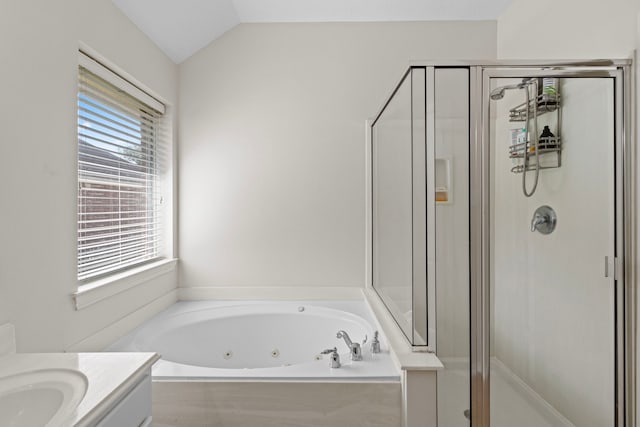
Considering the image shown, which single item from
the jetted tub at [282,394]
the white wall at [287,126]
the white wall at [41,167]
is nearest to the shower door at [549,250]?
the jetted tub at [282,394]

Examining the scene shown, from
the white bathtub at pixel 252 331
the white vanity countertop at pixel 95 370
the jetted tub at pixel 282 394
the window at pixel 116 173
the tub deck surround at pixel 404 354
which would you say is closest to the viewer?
the white vanity countertop at pixel 95 370

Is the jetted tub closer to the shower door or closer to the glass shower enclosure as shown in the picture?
the glass shower enclosure

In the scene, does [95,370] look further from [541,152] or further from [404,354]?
[541,152]

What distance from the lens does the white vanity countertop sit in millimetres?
767

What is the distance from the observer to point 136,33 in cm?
200

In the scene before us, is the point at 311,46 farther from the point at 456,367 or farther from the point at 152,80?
the point at 456,367

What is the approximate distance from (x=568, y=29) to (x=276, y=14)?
173 centimetres

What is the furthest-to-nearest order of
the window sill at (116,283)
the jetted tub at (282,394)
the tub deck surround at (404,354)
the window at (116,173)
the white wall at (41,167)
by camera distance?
the window at (116,173), the window sill at (116,283), the jetted tub at (282,394), the tub deck surround at (404,354), the white wall at (41,167)

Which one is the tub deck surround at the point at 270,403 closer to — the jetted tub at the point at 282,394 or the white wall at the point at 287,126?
the jetted tub at the point at 282,394

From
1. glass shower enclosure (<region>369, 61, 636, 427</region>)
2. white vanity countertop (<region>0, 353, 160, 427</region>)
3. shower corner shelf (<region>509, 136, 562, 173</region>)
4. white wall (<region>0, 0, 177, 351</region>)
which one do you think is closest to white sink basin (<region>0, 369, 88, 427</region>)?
white vanity countertop (<region>0, 353, 160, 427</region>)

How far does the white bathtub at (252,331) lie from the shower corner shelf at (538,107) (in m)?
1.20

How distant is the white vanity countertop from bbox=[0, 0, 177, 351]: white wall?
0.89ft

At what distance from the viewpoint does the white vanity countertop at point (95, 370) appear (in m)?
0.77

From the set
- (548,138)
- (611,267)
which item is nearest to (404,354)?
(611,267)
